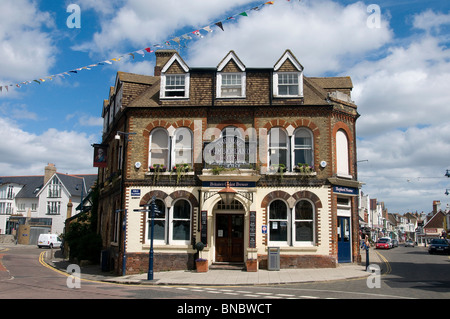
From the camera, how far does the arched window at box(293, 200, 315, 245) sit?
2014 centimetres

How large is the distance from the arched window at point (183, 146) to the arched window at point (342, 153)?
25.3ft

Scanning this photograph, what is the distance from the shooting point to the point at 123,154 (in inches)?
882

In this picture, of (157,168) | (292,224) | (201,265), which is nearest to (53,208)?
(157,168)

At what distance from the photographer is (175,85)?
2189 centimetres

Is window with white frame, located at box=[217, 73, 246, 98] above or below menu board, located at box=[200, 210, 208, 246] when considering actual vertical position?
above

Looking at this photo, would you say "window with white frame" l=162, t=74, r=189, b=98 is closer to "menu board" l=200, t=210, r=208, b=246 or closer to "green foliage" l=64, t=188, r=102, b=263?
"menu board" l=200, t=210, r=208, b=246

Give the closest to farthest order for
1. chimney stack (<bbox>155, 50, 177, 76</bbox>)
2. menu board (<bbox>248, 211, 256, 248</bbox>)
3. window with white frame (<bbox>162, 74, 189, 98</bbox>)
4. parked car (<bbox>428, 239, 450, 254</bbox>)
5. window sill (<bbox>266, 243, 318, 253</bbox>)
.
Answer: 1. menu board (<bbox>248, 211, 256, 248</bbox>)
2. window sill (<bbox>266, 243, 318, 253</bbox>)
3. window with white frame (<bbox>162, 74, 189, 98</bbox>)
4. chimney stack (<bbox>155, 50, 177, 76</bbox>)
5. parked car (<bbox>428, 239, 450, 254</bbox>)

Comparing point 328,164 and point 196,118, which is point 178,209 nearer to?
point 196,118

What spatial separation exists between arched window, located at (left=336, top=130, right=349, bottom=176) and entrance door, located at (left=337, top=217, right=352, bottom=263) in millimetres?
2556

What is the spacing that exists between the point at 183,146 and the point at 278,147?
4917mm

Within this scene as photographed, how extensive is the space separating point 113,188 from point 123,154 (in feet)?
9.41

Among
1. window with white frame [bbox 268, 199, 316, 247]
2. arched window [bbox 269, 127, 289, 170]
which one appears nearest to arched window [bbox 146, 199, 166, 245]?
window with white frame [bbox 268, 199, 316, 247]
